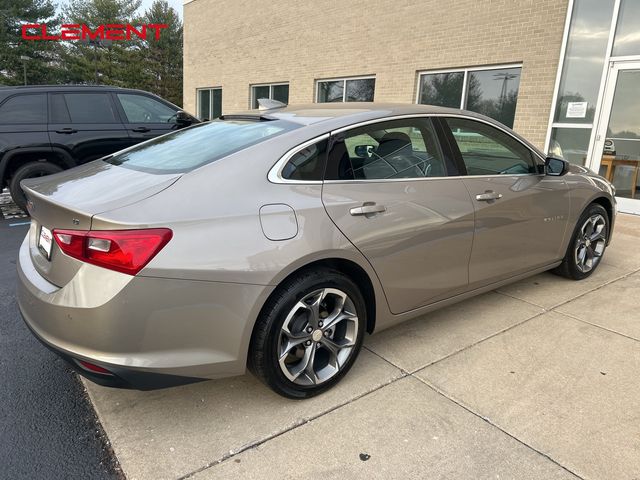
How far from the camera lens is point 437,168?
3.19m

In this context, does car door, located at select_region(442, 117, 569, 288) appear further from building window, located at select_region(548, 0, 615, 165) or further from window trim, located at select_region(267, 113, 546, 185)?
building window, located at select_region(548, 0, 615, 165)

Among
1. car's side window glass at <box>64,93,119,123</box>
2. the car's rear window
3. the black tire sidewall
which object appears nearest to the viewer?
the car's rear window

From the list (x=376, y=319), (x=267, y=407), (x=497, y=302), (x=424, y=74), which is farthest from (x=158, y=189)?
(x=424, y=74)

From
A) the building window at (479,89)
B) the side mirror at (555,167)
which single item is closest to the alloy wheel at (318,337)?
the side mirror at (555,167)

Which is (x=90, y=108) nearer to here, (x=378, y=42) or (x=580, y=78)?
(x=378, y=42)

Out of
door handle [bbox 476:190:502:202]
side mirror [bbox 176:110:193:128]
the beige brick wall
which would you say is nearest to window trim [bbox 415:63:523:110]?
the beige brick wall

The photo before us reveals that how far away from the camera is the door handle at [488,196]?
10.9 ft

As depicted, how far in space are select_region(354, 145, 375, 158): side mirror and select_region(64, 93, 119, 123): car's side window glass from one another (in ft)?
17.7

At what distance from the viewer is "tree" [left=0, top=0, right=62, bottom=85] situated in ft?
121

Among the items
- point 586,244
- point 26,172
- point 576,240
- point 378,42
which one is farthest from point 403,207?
point 378,42

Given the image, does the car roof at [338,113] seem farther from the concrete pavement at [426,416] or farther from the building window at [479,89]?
the building window at [479,89]

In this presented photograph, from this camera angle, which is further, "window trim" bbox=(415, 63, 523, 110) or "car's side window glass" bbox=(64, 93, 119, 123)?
"window trim" bbox=(415, 63, 523, 110)

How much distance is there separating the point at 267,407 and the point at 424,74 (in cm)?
919

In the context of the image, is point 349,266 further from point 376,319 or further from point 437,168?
point 437,168
